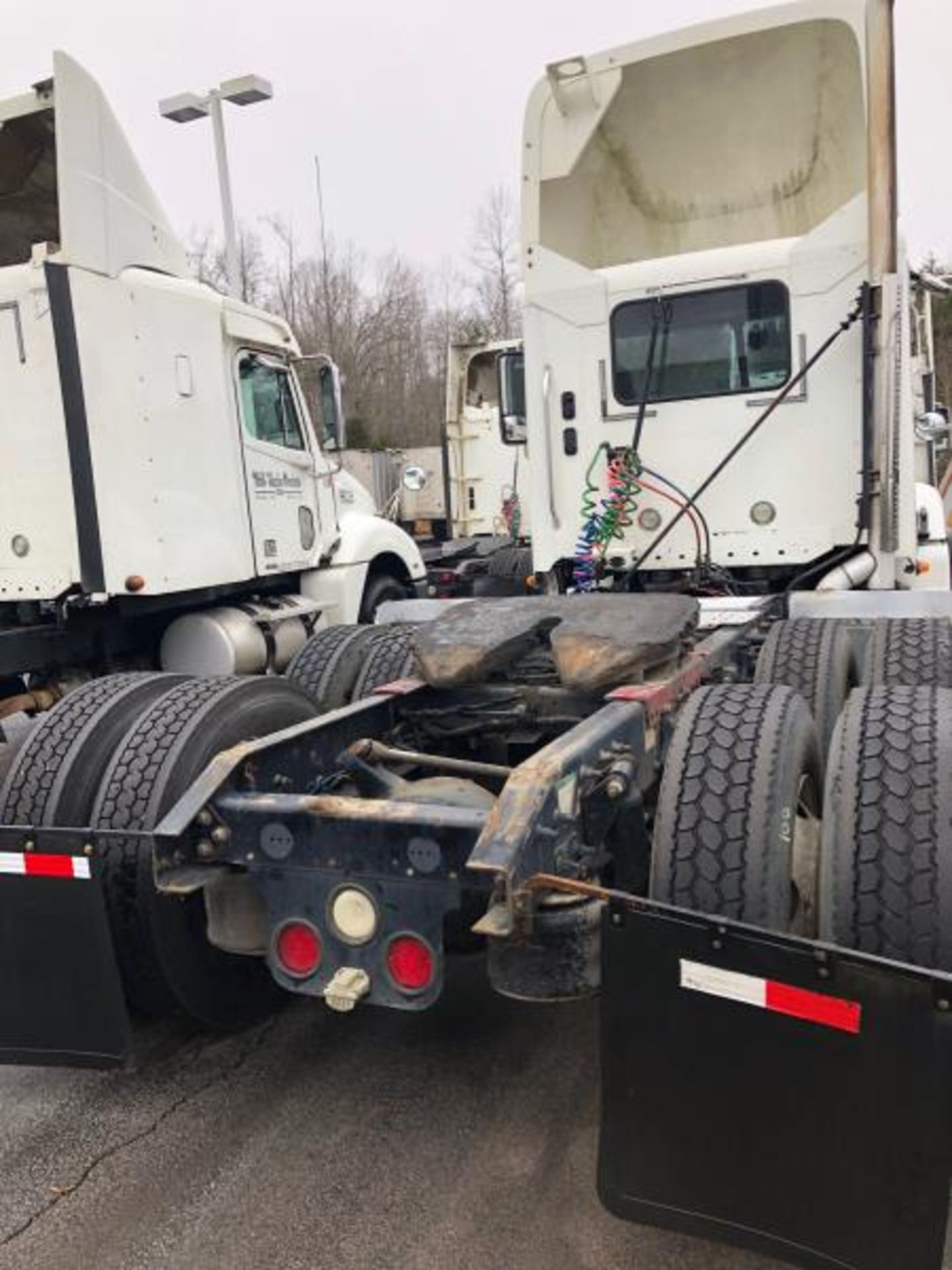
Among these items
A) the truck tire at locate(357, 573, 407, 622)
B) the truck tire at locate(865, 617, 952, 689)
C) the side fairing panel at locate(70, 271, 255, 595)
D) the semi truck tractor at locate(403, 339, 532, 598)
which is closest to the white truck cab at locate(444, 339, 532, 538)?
the semi truck tractor at locate(403, 339, 532, 598)

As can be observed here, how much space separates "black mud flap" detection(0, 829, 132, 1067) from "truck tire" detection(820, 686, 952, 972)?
1.84 metres

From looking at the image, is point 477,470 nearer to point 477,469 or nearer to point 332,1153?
point 477,469

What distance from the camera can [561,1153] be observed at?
296cm

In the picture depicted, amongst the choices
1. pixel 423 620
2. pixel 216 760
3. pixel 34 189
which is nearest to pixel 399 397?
pixel 34 189

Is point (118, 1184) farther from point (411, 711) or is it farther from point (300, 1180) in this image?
point (411, 711)

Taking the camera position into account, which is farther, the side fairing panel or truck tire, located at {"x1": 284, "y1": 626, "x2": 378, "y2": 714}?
the side fairing panel

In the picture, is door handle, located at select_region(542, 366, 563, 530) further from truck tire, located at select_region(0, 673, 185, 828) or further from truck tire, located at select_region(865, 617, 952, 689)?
truck tire, located at select_region(0, 673, 185, 828)

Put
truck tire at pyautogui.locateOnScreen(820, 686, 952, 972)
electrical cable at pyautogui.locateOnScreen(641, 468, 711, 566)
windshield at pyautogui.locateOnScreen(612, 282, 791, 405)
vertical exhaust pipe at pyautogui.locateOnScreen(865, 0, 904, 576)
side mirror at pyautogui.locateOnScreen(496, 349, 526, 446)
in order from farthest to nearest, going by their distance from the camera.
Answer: side mirror at pyautogui.locateOnScreen(496, 349, 526, 446) → electrical cable at pyautogui.locateOnScreen(641, 468, 711, 566) → windshield at pyautogui.locateOnScreen(612, 282, 791, 405) → vertical exhaust pipe at pyautogui.locateOnScreen(865, 0, 904, 576) → truck tire at pyautogui.locateOnScreen(820, 686, 952, 972)

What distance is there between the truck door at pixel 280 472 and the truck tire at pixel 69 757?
4.69 m

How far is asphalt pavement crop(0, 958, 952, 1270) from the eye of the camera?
2.60 meters

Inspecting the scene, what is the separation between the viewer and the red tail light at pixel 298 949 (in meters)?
2.79

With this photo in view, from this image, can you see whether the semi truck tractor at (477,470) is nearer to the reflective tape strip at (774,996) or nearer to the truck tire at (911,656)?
the truck tire at (911,656)

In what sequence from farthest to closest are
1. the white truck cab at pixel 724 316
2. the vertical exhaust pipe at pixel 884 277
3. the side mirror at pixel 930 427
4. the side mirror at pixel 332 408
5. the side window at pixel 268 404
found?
the side mirror at pixel 332 408
the side window at pixel 268 404
the side mirror at pixel 930 427
the white truck cab at pixel 724 316
the vertical exhaust pipe at pixel 884 277

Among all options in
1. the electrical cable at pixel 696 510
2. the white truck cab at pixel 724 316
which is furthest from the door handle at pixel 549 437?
the electrical cable at pixel 696 510
